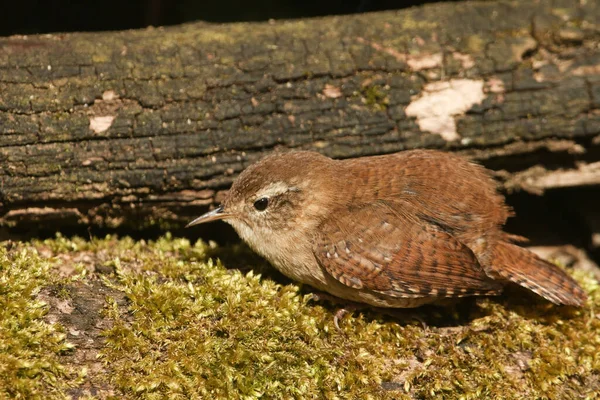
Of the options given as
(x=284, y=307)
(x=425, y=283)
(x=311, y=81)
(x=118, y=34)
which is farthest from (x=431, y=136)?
(x=118, y=34)

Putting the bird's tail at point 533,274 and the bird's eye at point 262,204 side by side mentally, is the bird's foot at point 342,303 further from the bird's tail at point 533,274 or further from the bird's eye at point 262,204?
the bird's tail at point 533,274

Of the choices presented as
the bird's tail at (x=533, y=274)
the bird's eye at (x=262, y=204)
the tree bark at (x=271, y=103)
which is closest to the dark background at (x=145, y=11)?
the tree bark at (x=271, y=103)

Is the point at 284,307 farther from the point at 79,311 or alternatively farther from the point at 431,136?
the point at 431,136

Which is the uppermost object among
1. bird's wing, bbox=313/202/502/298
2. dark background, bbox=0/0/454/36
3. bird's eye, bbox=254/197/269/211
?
dark background, bbox=0/0/454/36

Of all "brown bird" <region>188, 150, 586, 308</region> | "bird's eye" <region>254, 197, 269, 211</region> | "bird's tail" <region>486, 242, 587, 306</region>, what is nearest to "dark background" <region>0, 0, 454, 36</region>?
"brown bird" <region>188, 150, 586, 308</region>

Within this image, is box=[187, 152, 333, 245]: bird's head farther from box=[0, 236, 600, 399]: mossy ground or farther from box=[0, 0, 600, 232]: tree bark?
box=[0, 0, 600, 232]: tree bark

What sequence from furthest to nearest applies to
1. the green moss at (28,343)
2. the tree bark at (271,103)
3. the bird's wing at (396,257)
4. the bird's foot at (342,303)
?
the tree bark at (271,103)
the bird's foot at (342,303)
the bird's wing at (396,257)
the green moss at (28,343)

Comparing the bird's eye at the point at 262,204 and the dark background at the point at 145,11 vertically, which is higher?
the dark background at the point at 145,11

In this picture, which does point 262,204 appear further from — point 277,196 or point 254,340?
point 254,340
